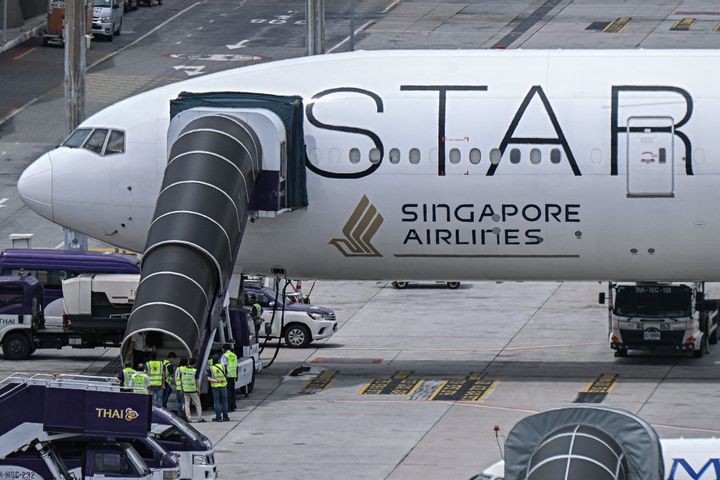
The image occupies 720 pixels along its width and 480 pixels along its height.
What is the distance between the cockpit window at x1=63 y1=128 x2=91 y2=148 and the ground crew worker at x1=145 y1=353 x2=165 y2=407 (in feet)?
28.6

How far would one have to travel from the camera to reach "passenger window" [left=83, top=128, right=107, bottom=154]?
48.9 m

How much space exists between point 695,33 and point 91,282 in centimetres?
5249

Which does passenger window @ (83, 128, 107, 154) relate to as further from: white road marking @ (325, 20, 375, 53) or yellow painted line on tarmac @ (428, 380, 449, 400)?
white road marking @ (325, 20, 375, 53)

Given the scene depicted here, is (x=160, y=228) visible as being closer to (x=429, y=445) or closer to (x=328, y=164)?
(x=328, y=164)

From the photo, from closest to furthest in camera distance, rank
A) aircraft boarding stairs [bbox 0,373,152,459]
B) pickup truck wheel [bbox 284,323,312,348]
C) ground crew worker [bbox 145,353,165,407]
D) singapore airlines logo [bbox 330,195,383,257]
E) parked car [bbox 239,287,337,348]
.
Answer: aircraft boarding stairs [bbox 0,373,152,459]
ground crew worker [bbox 145,353,165,407]
singapore airlines logo [bbox 330,195,383,257]
parked car [bbox 239,287,337,348]
pickup truck wheel [bbox 284,323,312,348]

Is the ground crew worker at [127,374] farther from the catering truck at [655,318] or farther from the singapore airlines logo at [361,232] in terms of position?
the catering truck at [655,318]

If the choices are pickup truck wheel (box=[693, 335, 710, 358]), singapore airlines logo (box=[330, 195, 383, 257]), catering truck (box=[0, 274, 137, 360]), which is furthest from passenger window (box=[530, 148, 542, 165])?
catering truck (box=[0, 274, 137, 360])

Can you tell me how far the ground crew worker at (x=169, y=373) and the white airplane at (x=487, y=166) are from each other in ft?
18.2

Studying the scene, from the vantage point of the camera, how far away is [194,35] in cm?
10069

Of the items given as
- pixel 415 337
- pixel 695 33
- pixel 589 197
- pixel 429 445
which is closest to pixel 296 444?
pixel 429 445

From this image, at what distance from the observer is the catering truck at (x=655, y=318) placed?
5025 centimetres

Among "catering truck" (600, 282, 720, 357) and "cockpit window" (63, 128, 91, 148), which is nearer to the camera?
"cockpit window" (63, 128, 91, 148)

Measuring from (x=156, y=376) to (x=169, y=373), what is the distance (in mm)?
518

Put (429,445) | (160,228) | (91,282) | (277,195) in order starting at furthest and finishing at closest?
(91,282) < (277,195) < (160,228) < (429,445)
